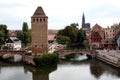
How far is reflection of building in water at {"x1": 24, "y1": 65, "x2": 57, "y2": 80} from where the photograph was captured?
99.0 feet

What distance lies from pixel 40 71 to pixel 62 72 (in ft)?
8.09

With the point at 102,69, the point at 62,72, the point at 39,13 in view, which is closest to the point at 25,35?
the point at 39,13

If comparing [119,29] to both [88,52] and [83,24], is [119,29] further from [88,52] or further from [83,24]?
[83,24]

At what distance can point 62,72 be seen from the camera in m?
32.4

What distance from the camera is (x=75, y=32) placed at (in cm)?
6788

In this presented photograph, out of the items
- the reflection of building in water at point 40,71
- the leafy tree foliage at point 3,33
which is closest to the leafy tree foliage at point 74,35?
the leafy tree foliage at point 3,33

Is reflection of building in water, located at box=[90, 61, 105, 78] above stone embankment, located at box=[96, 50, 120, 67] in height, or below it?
below

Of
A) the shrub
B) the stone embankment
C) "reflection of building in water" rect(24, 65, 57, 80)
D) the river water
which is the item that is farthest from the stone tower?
the stone embankment

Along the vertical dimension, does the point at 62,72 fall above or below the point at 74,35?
below

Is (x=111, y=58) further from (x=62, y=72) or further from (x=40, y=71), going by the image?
(x=40, y=71)

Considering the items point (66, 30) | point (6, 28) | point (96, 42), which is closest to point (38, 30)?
point (6, 28)

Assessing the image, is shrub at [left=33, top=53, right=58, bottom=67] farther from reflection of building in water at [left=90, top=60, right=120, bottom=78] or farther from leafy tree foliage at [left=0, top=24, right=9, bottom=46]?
leafy tree foliage at [left=0, top=24, right=9, bottom=46]

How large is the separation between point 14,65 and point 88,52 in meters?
12.3

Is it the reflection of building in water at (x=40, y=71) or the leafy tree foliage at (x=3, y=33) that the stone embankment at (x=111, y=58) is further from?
the leafy tree foliage at (x=3, y=33)
